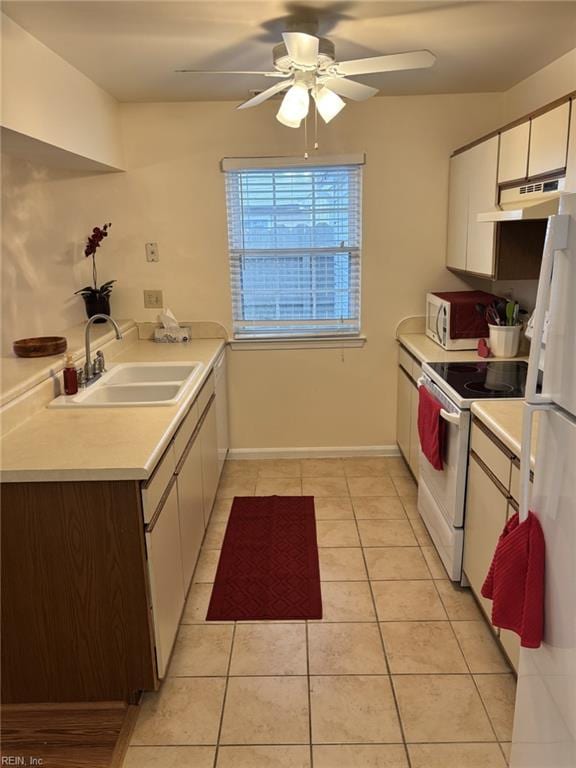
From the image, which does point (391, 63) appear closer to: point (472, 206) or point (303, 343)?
point (472, 206)

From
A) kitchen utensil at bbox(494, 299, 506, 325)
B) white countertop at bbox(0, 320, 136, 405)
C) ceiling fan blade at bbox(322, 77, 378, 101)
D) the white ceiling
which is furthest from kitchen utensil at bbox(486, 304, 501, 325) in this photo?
white countertop at bbox(0, 320, 136, 405)

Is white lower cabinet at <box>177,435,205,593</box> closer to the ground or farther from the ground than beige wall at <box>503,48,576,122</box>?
closer to the ground

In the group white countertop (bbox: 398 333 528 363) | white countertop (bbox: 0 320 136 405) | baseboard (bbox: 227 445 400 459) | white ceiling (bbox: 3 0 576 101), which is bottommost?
baseboard (bbox: 227 445 400 459)

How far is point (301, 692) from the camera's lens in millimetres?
2035

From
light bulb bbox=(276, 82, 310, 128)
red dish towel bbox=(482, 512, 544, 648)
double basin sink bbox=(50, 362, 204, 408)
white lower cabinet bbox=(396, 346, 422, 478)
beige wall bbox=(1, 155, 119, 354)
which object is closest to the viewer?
red dish towel bbox=(482, 512, 544, 648)

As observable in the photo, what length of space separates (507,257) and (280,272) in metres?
1.56

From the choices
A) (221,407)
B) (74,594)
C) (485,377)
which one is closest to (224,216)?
(221,407)

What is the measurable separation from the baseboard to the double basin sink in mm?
1182

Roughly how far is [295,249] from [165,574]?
8.04ft

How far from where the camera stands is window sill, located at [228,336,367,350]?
3943 millimetres

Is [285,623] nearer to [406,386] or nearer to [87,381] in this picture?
[87,381]

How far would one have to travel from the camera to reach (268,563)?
2859 mm

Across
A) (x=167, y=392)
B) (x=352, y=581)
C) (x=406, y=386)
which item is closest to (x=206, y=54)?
(x=167, y=392)

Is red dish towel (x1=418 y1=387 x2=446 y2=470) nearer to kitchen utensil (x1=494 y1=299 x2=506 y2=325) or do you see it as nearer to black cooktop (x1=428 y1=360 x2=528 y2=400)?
black cooktop (x1=428 y1=360 x2=528 y2=400)
